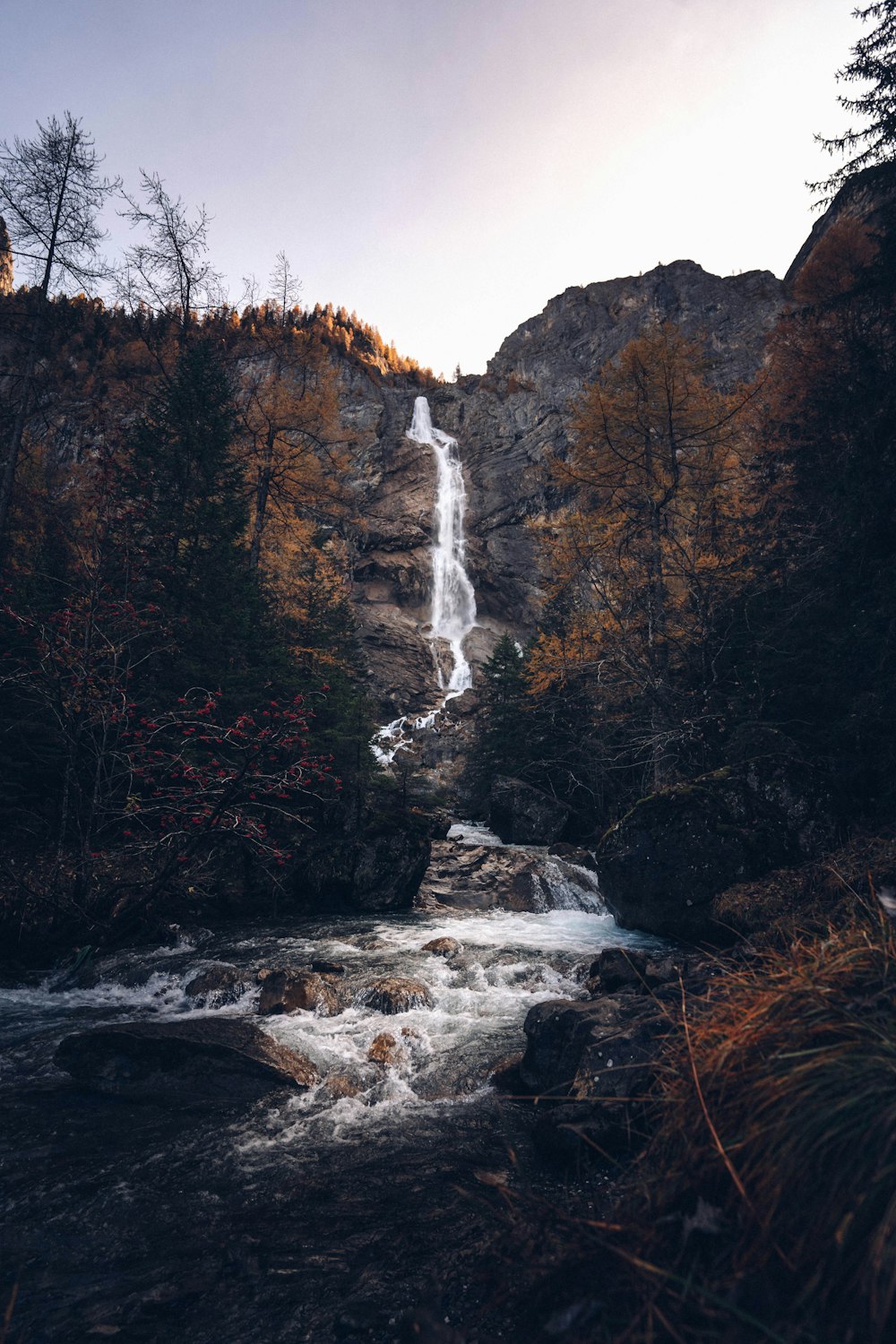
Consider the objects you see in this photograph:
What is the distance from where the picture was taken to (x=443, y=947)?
9430 mm

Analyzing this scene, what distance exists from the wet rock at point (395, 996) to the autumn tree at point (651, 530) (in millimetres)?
6620

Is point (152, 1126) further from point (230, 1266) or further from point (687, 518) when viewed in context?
point (687, 518)

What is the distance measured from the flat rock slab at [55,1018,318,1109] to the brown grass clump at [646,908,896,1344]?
4183 mm

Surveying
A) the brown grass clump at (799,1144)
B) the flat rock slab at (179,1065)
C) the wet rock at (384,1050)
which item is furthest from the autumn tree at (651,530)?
the brown grass clump at (799,1144)

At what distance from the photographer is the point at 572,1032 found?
4.75 metres

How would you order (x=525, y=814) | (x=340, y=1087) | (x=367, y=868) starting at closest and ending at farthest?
(x=340, y=1087)
(x=367, y=868)
(x=525, y=814)

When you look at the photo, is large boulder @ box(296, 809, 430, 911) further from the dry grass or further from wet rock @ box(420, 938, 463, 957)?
the dry grass

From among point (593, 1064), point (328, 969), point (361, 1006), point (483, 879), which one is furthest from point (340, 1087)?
point (483, 879)

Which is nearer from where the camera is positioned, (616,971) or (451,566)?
(616,971)

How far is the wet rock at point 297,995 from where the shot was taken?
22.4 ft

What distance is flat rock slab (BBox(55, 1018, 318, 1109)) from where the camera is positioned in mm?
4910

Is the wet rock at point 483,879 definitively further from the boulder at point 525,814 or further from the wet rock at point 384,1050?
the wet rock at point 384,1050

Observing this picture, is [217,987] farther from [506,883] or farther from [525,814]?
[525,814]

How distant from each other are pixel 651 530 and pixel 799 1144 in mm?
12956
